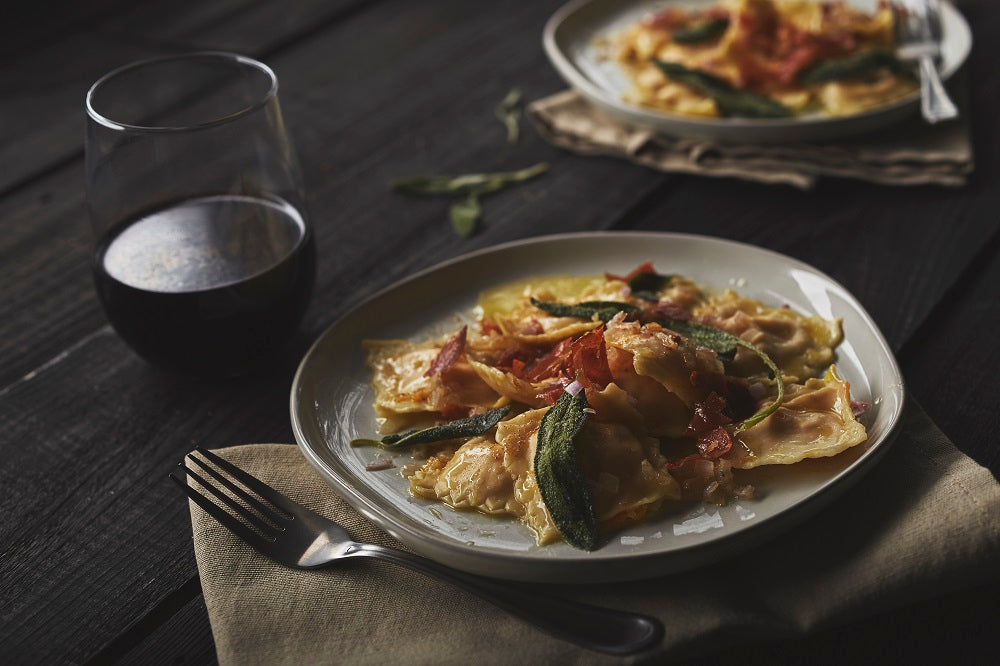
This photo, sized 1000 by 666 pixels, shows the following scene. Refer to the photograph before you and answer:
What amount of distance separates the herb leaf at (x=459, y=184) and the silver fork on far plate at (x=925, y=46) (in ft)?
4.31

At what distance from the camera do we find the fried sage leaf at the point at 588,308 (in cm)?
223

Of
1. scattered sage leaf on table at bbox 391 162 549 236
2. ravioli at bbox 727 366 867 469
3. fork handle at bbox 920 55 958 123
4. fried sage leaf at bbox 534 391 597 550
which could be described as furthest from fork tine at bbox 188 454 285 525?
fork handle at bbox 920 55 958 123

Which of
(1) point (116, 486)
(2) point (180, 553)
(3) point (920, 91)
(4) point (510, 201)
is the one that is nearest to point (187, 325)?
(1) point (116, 486)

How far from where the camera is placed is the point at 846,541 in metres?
1.80

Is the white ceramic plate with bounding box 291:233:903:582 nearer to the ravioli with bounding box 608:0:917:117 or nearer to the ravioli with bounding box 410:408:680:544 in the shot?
the ravioli with bounding box 410:408:680:544

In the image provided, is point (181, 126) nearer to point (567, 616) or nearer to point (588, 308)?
point (588, 308)

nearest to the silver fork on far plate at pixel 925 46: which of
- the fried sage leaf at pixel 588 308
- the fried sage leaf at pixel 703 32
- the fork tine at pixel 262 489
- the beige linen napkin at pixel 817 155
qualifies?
the beige linen napkin at pixel 817 155

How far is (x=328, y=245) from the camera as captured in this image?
10.3 feet

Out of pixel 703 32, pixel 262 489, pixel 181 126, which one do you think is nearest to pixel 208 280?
pixel 181 126

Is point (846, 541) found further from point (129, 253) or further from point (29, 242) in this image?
point (29, 242)

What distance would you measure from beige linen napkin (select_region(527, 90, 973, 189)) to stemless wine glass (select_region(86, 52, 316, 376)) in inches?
53.8

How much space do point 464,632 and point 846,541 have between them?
0.70m

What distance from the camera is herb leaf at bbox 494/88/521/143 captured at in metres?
3.67

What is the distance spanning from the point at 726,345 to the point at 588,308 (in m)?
0.33
